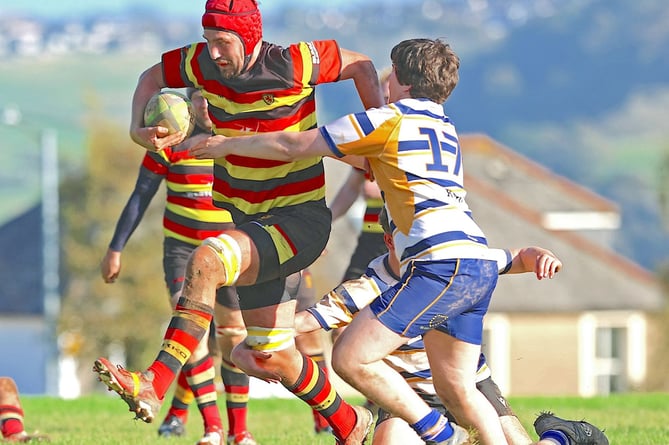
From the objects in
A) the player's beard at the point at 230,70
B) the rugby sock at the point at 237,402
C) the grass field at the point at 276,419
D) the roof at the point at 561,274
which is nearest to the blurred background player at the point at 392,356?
the player's beard at the point at 230,70

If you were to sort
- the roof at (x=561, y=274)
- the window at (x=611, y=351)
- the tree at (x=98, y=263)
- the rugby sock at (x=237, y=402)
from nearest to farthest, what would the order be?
the rugby sock at (x=237, y=402) < the roof at (x=561, y=274) < the window at (x=611, y=351) < the tree at (x=98, y=263)

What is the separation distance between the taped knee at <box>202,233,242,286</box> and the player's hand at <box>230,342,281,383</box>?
0.58 m

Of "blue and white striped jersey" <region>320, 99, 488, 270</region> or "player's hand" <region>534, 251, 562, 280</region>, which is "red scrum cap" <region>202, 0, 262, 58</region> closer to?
"blue and white striped jersey" <region>320, 99, 488, 270</region>

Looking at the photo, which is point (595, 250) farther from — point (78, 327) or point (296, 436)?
point (296, 436)

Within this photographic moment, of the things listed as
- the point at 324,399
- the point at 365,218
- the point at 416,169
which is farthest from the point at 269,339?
the point at 365,218

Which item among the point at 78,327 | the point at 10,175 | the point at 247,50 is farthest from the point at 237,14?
the point at 10,175

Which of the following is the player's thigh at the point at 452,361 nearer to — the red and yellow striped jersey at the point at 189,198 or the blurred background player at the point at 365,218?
the red and yellow striped jersey at the point at 189,198

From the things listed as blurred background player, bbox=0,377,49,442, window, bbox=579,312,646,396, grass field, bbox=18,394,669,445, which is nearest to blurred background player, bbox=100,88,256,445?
grass field, bbox=18,394,669,445

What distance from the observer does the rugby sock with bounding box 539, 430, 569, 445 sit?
8.11m

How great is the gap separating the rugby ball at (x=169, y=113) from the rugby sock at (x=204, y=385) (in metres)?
2.74

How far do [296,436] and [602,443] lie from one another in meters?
3.22

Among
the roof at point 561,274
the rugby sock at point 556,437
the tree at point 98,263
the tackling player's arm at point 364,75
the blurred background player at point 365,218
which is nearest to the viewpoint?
the rugby sock at point 556,437

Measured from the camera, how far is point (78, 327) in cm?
6438

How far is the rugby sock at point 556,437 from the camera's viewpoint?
26.6 feet
